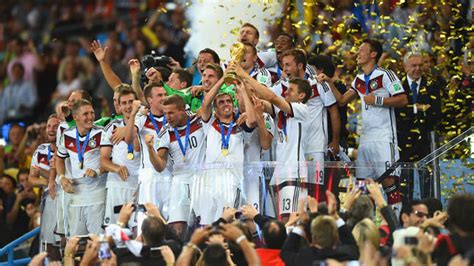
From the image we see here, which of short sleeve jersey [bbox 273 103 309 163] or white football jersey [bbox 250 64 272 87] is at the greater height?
white football jersey [bbox 250 64 272 87]

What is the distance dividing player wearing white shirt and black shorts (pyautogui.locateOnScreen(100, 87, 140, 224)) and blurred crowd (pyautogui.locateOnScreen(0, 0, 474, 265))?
134 cm

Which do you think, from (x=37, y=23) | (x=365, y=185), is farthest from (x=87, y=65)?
(x=365, y=185)

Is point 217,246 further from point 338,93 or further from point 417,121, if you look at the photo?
point 417,121

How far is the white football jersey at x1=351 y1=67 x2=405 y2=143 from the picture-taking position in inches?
540

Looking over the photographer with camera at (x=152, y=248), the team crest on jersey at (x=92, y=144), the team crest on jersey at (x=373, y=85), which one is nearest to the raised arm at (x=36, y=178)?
the team crest on jersey at (x=92, y=144)

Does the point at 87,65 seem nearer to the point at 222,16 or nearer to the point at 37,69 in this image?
the point at 37,69

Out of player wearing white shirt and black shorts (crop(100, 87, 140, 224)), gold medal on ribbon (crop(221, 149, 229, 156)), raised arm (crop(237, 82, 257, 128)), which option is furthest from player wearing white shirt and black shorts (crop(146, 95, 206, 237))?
raised arm (crop(237, 82, 257, 128))

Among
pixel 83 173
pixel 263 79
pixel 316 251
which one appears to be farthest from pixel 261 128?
pixel 316 251

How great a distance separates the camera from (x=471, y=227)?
8.84m

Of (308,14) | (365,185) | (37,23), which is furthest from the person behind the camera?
(37,23)

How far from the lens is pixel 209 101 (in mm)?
12672

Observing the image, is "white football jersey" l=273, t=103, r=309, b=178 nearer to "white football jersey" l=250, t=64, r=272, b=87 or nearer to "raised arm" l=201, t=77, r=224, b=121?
"raised arm" l=201, t=77, r=224, b=121

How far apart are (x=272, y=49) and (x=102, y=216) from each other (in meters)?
2.83

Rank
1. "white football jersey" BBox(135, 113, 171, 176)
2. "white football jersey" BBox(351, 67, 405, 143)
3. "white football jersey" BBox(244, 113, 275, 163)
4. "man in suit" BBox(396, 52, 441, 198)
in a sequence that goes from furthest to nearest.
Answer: "man in suit" BBox(396, 52, 441, 198)
"white football jersey" BBox(351, 67, 405, 143)
"white football jersey" BBox(135, 113, 171, 176)
"white football jersey" BBox(244, 113, 275, 163)
